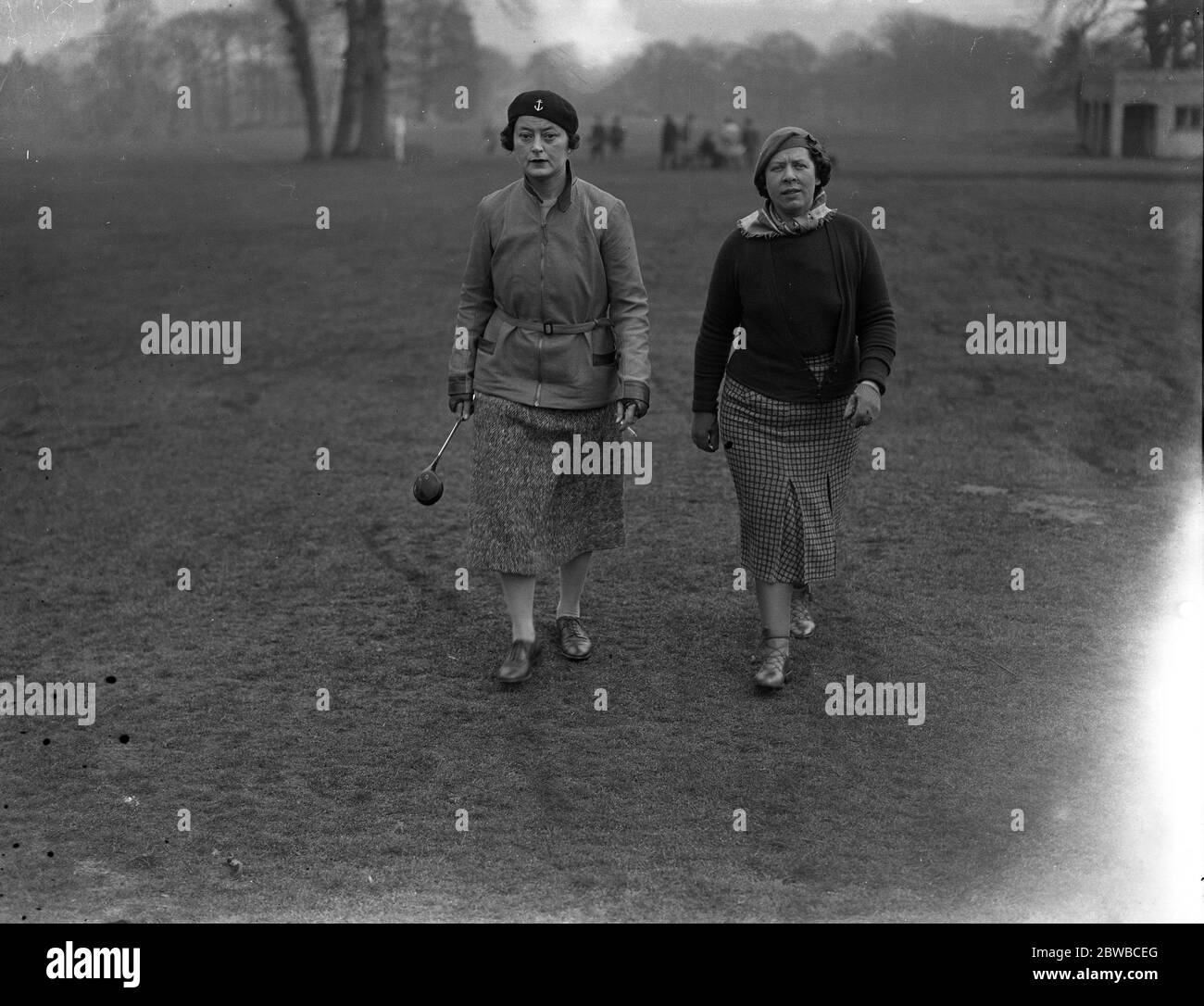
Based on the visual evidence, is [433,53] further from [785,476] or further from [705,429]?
[785,476]

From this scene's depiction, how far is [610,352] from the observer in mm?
6047

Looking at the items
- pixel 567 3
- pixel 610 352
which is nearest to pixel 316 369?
pixel 567 3

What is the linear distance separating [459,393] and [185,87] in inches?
401

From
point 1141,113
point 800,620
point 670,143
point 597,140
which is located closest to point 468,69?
point 597,140

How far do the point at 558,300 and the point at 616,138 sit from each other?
42.9 ft

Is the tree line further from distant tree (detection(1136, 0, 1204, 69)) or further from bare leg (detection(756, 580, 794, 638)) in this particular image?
bare leg (detection(756, 580, 794, 638))

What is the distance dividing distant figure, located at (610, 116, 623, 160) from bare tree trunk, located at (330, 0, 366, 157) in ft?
10.00

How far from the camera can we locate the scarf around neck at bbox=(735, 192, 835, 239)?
5789 mm

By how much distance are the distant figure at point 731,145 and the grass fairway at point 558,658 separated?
6553 millimetres

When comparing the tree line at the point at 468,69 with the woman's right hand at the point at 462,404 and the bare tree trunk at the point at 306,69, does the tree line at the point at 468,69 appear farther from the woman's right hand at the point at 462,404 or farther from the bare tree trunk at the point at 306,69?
the woman's right hand at the point at 462,404

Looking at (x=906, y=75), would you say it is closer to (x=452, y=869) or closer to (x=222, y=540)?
(x=222, y=540)

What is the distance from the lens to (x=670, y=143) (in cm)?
1953

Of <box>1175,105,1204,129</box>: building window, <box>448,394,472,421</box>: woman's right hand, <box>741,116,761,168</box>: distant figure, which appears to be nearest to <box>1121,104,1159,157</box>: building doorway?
<box>1175,105,1204,129</box>: building window

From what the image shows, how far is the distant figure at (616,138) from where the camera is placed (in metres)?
18.1
